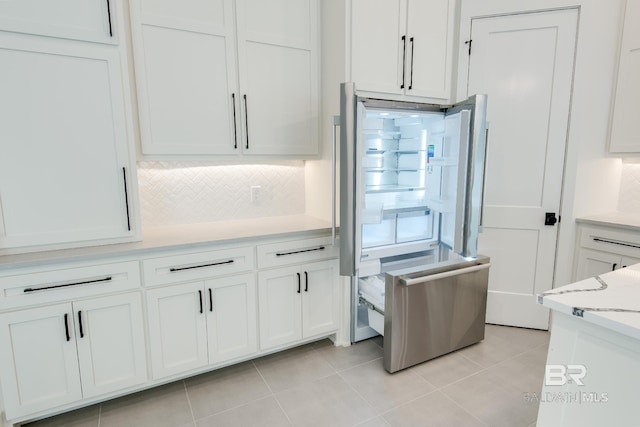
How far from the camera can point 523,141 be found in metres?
2.68

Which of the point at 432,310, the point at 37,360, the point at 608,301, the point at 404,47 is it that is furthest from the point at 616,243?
the point at 37,360

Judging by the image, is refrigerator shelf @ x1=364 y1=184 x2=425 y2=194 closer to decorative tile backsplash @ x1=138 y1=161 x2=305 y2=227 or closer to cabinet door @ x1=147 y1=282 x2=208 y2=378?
decorative tile backsplash @ x1=138 y1=161 x2=305 y2=227

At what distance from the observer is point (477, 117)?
2092 millimetres

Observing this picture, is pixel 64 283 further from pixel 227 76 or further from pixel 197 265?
pixel 227 76

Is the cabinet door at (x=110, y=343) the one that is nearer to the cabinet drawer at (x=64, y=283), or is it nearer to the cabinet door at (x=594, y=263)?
the cabinet drawer at (x=64, y=283)

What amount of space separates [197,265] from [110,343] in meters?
0.58

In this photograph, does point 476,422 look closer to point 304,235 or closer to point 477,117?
point 304,235

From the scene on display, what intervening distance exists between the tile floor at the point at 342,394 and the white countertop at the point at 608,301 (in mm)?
988

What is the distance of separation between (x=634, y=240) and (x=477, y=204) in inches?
47.7

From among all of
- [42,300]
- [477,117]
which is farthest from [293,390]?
[477,117]

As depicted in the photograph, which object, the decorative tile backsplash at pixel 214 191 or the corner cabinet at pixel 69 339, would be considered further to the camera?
the decorative tile backsplash at pixel 214 191

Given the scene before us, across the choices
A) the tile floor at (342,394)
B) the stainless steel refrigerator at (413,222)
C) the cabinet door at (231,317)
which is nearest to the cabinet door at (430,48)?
the stainless steel refrigerator at (413,222)

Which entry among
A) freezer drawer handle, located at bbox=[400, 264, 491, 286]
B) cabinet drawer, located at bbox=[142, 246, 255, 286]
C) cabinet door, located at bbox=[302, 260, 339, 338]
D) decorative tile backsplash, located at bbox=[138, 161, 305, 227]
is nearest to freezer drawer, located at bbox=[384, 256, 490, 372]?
freezer drawer handle, located at bbox=[400, 264, 491, 286]

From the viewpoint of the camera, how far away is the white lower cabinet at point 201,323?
197 cm
